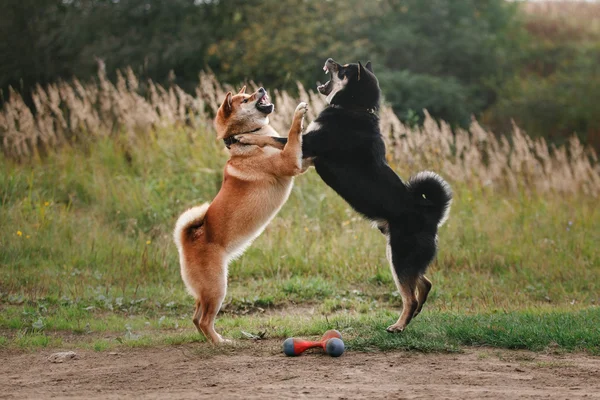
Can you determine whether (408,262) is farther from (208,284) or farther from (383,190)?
(208,284)

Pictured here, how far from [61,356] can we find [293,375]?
1.88m

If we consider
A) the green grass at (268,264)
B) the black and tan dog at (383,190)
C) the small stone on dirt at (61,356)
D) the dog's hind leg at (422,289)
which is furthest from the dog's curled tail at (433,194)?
the small stone on dirt at (61,356)

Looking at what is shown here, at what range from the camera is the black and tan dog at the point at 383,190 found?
5.35 metres

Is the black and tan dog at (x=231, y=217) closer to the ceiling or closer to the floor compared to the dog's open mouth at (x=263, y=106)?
closer to the floor

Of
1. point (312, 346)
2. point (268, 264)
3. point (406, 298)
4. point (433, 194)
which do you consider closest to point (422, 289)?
point (406, 298)

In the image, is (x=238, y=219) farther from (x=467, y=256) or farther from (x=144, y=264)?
(x=467, y=256)

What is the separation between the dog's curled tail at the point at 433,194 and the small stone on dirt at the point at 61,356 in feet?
9.65

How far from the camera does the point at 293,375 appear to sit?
4.48 metres

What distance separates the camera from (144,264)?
771cm

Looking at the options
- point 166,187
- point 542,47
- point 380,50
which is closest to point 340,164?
point 166,187

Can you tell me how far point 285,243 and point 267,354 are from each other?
322 cm

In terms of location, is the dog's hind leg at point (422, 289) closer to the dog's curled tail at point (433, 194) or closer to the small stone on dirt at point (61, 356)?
the dog's curled tail at point (433, 194)

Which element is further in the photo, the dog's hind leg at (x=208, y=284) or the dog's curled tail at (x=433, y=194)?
the dog's curled tail at (x=433, y=194)

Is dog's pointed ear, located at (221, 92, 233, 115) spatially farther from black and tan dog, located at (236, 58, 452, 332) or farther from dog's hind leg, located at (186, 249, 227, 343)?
dog's hind leg, located at (186, 249, 227, 343)
